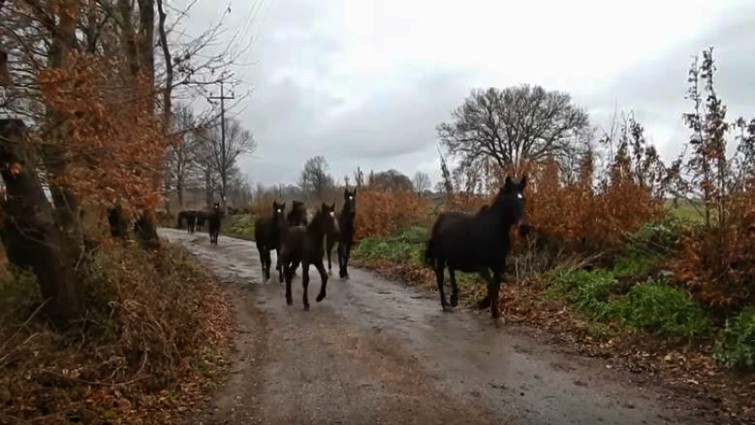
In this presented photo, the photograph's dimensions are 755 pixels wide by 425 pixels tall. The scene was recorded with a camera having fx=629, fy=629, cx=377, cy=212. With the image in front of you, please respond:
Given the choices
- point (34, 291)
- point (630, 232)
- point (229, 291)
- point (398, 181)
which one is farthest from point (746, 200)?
point (398, 181)

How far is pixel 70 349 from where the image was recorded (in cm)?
689

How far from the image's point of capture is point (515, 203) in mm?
10109

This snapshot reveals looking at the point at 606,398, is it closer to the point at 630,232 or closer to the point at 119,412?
the point at 119,412

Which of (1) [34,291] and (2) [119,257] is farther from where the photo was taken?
(2) [119,257]

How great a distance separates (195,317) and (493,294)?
4.72m

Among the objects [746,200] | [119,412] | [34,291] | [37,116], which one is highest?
[37,116]

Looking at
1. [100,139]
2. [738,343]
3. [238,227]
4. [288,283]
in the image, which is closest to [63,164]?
[100,139]

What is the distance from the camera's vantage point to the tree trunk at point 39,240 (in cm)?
675

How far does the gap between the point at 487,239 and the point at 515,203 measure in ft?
2.59

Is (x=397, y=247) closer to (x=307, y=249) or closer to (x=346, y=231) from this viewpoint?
(x=346, y=231)

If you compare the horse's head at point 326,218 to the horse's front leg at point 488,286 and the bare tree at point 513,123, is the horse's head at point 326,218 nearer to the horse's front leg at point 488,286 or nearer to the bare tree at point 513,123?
the horse's front leg at point 488,286

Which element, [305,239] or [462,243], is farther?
[305,239]

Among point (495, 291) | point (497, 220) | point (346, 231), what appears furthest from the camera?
point (346, 231)

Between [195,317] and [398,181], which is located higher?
[398,181]
